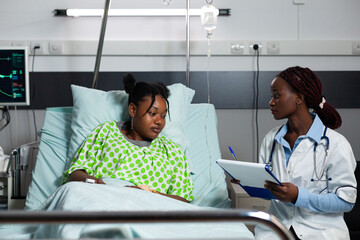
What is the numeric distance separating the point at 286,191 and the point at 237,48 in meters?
1.82

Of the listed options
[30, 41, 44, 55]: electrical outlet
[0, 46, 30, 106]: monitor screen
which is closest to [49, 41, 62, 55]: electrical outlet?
[30, 41, 44, 55]: electrical outlet

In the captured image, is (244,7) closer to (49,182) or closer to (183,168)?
(183,168)

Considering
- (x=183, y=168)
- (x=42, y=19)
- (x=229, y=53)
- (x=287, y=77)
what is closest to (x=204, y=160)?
(x=183, y=168)

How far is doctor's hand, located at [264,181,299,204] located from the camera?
1795mm

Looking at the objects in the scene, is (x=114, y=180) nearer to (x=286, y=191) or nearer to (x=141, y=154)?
(x=141, y=154)

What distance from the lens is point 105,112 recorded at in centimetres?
266

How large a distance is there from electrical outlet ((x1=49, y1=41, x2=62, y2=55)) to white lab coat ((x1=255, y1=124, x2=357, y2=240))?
6.59 ft

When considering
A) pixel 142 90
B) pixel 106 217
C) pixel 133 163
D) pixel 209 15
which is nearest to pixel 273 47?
pixel 209 15

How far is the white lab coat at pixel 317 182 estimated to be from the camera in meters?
1.83

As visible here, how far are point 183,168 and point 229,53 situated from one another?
4.26 feet

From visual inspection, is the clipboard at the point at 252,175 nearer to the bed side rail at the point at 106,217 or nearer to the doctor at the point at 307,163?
the doctor at the point at 307,163

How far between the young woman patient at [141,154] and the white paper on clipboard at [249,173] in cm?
47

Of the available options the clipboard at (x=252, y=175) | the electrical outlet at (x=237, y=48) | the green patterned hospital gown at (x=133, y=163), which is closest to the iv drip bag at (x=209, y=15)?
the electrical outlet at (x=237, y=48)

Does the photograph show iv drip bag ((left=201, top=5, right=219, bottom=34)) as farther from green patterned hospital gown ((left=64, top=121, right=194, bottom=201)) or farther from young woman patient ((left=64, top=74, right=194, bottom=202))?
green patterned hospital gown ((left=64, top=121, right=194, bottom=201))
